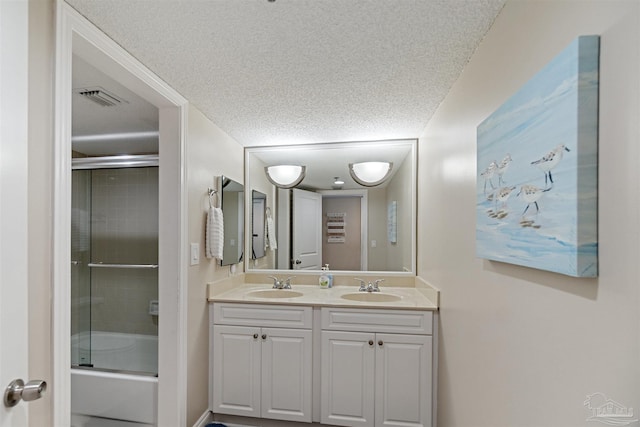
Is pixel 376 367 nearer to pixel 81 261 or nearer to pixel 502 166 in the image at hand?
pixel 502 166

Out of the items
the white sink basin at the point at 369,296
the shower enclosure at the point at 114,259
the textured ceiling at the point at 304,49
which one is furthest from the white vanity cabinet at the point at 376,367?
the shower enclosure at the point at 114,259

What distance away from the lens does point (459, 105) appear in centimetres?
160

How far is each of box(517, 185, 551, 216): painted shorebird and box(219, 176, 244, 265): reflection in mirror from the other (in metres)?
1.99

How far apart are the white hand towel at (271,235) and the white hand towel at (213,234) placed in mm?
731

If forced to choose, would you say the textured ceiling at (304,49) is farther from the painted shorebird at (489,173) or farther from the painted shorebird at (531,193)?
the painted shorebird at (531,193)

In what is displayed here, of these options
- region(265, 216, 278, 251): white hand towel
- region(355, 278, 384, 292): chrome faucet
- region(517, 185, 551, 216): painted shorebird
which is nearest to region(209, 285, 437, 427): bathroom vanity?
region(355, 278, 384, 292): chrome faucet

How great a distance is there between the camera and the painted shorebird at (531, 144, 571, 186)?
734 millimetres

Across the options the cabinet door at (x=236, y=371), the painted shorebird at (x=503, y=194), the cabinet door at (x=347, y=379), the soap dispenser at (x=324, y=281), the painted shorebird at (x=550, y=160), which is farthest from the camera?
the soap dispenser at (x=324, y=281)

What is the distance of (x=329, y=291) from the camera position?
257 centimetres

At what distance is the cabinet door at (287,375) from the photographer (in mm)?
2125

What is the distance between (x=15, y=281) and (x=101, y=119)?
74.2 inches

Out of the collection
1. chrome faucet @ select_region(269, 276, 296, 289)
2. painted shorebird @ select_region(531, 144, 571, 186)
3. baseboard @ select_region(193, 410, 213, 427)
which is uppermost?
painted shorebird @ select_region(531, 144, 571, 186)

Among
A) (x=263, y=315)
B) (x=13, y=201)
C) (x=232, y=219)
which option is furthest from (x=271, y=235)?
(x=13, y=201)

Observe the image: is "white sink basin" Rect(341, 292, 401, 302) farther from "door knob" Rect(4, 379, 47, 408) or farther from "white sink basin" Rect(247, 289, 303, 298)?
"door knob" Rect(4, 379, 47, 408)
